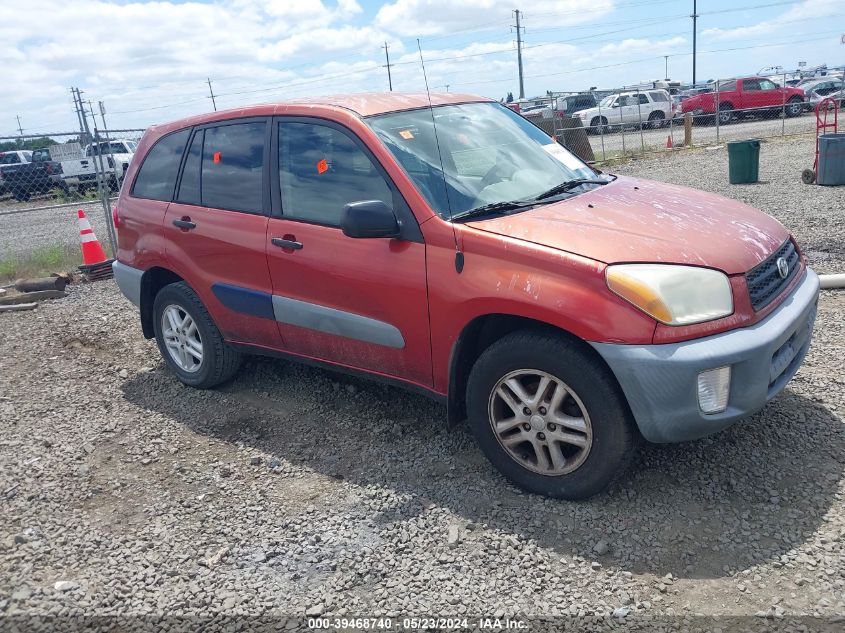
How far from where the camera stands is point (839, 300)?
18.2 ft

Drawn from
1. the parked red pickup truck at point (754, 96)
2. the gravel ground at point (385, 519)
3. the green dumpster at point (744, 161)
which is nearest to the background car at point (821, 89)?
the parked red pickup truck at point (754, 96)

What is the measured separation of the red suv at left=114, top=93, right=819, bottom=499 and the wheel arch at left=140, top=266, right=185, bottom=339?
0.18 metres

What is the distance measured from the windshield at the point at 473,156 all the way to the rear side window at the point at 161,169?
1726mm

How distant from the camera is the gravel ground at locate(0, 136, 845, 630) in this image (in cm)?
277

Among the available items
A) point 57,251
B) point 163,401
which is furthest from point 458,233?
point 57,251

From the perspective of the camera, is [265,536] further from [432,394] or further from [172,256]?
[172,256]

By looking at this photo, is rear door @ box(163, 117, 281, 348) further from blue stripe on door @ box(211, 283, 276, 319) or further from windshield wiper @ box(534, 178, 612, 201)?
windshield wiper @ box(534, 178, 612, 201)

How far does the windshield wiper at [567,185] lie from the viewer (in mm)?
3814

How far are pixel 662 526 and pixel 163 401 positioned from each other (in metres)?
3.47

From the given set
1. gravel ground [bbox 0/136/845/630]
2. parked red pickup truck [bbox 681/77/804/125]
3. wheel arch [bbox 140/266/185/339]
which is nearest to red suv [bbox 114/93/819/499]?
wheel arch [bbox 140/266/185/339]

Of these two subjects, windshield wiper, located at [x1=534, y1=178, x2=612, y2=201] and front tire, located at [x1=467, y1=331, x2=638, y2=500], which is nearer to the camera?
front tire, located at [x1=467, y1=331, x2=638, y2=500]

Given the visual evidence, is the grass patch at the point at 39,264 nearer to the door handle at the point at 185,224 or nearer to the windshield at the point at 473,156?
the door handle at the point at 185,224

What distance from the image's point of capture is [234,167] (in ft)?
14.6

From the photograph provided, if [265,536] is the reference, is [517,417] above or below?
above
